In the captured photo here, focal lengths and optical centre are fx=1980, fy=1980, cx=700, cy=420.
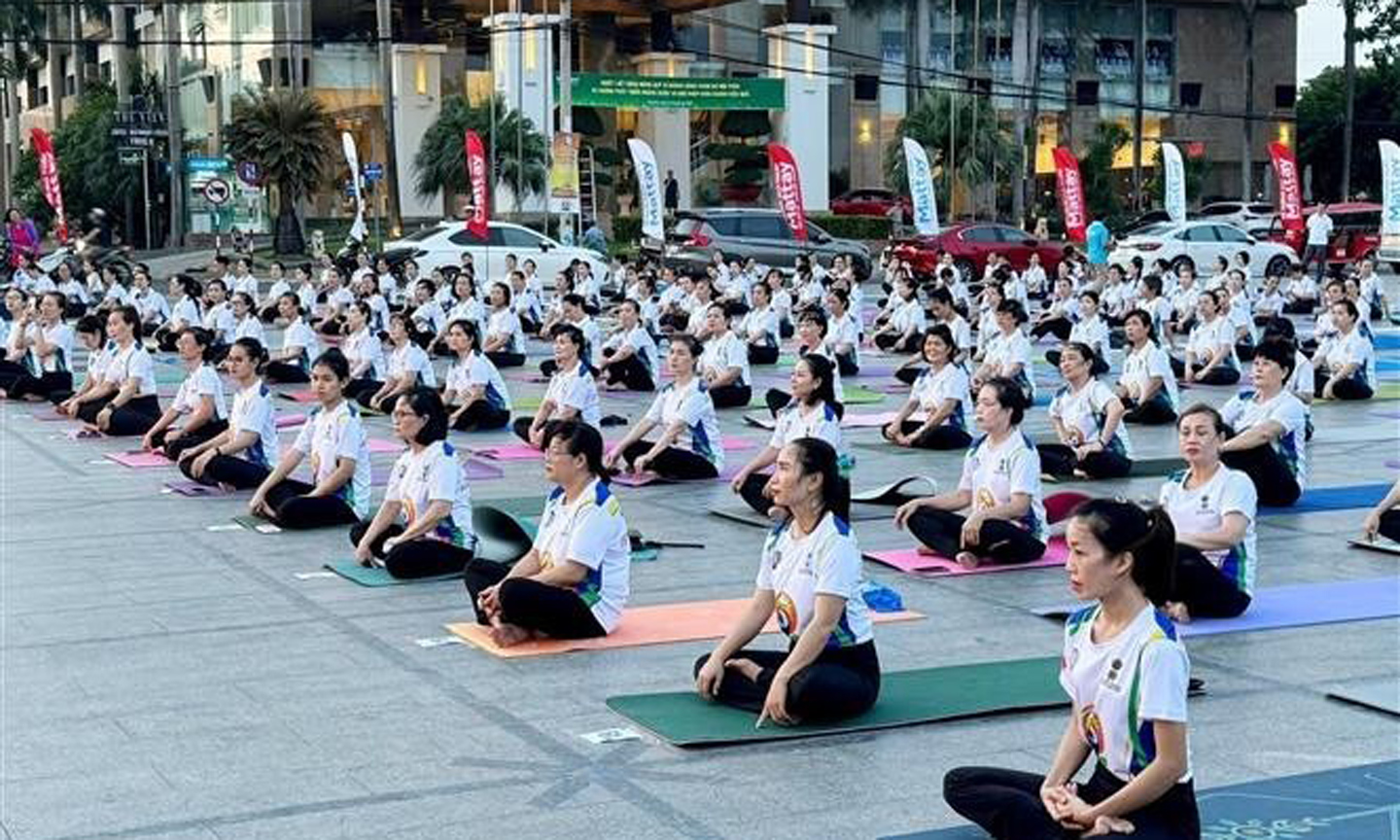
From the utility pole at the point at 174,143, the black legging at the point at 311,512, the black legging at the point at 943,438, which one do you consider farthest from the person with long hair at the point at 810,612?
the utility pole at the point at 174,143

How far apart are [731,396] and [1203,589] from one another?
9531 millimetres

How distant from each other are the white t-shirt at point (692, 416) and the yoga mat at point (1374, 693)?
19.7 ft

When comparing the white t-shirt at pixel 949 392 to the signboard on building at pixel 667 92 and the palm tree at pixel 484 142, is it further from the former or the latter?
the signboard on building at pixel 667 92

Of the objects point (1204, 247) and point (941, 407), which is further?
point (1204, 247)

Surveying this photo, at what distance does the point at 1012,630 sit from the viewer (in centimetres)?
870

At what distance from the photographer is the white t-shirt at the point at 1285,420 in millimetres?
11539

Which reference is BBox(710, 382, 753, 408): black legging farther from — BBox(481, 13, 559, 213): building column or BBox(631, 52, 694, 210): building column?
BBox(631, 52, 694, 210): building column

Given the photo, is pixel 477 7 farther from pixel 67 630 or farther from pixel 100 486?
pixel 67 630

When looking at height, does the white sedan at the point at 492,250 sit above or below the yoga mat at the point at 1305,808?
above

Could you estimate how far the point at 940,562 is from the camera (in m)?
10.2

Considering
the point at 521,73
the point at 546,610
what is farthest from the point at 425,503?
the point at 521,73

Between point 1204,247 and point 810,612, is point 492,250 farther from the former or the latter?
point 810,612

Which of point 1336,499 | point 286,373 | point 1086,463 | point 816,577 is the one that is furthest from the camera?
point 286,373

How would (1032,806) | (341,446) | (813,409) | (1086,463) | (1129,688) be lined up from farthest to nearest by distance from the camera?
1. (1086,463)
2. (341,446)
3. (813,409)
4. (1032,806)
5. (1129,688)
